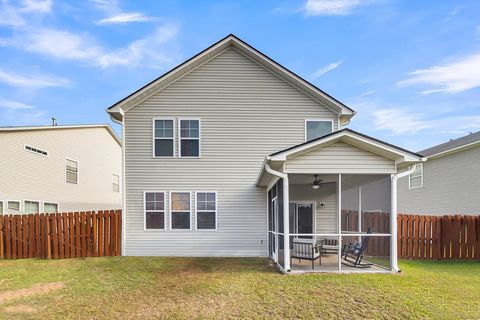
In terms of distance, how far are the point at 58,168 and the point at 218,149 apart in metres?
9.57

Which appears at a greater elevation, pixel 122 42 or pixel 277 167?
pixel 122 42

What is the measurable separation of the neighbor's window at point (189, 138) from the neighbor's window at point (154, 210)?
175cm

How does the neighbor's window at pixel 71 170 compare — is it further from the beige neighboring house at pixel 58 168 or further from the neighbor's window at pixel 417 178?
the neighbor's window at pixel 417 178

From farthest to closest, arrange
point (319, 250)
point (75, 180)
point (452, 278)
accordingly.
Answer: point (75, 180), point (319, 250), point (452, 278)

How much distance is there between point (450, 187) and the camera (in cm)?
1588

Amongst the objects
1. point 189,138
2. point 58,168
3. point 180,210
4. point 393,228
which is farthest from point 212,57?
point 58,168

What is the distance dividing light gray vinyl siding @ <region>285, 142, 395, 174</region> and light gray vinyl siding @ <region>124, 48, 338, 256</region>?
3.66 metres

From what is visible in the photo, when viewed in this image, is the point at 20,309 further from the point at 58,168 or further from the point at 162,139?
the point at 58,168

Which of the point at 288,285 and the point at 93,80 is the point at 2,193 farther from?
the point at 288,285

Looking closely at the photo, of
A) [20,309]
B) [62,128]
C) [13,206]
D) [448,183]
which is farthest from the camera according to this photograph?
[62,128]

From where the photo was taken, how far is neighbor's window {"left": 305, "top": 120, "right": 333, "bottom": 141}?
12.3 metres

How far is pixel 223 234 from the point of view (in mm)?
11969

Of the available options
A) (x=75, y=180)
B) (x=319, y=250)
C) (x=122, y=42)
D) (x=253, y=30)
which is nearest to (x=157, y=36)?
(x=122, y=42)

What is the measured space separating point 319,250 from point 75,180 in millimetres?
14299
